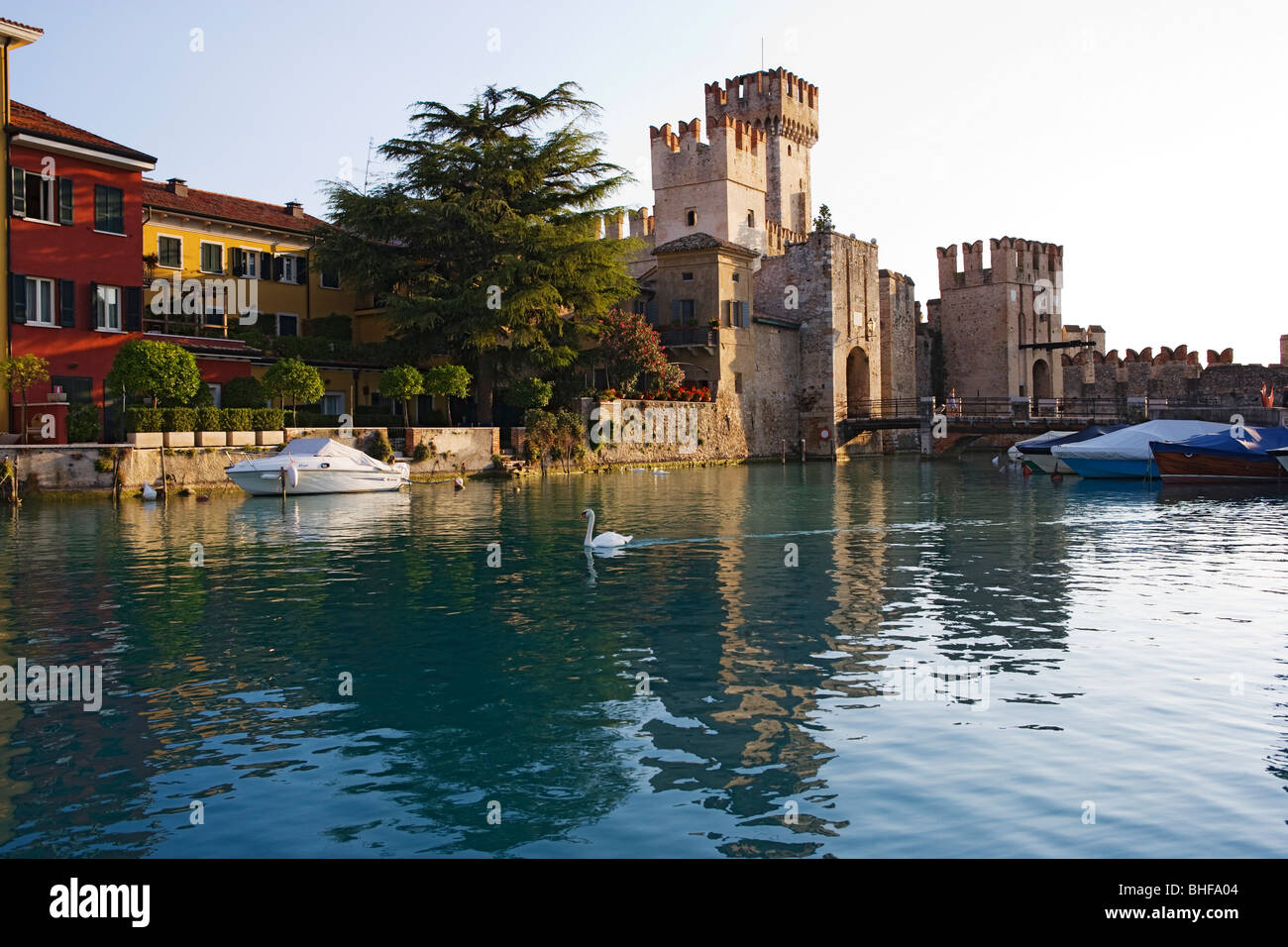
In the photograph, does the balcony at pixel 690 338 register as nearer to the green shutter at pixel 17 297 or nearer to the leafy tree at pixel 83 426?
the leafy tree at pixel 83 426

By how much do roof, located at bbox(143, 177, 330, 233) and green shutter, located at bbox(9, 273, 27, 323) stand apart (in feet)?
27.2

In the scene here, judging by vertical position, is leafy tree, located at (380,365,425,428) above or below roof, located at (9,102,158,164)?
below

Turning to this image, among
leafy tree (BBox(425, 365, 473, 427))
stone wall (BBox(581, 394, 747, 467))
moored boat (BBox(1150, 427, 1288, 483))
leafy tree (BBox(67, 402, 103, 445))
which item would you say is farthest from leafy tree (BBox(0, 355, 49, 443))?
moored boat (BBox(1150, 427, 1288, 483))

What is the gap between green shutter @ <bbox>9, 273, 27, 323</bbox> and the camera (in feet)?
97.1

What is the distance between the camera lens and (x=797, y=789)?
640 cm

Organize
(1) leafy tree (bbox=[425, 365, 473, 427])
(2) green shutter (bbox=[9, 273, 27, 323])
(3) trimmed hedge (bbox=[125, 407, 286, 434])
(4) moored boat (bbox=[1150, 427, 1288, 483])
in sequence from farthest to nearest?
(1) leafy tree (bbox=[425, 365, 473, 427]) < (4) moored boat (bbox=[1150, 427, 1288, 483]) < (2) green shutter (bbox=[9, 273, 27, 323]) < (3) trimmed hedge (bbox=[125, 407, 286, 434])

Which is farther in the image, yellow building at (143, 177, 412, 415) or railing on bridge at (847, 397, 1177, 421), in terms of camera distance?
railing on bridge at (847, 397, 1177, 421)

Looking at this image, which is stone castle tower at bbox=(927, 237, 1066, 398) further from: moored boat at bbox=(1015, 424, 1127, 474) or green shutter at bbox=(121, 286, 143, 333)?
green shutter at bbox=(121, 286, 143, 333)

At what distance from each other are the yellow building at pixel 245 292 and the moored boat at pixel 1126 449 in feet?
85.1

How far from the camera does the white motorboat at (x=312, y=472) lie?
29422 millimetres

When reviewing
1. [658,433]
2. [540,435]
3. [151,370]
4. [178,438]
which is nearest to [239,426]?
[178,438]

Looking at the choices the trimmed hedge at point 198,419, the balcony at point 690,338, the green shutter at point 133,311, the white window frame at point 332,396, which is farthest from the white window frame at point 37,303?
the balcony at point 690,338
